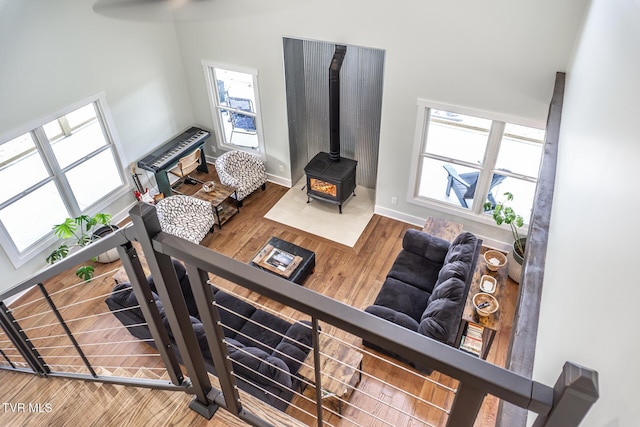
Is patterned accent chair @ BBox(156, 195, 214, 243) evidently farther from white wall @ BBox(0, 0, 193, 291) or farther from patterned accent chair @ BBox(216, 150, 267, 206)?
white wall @ BBox(0, 0, 193, 291)

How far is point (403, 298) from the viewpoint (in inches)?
206

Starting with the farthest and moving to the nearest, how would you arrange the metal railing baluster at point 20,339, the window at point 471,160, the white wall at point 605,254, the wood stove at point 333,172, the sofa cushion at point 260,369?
the wood stove at point 333,172, the window at point 471,160, the sofa cushion at point 260,369, the metal railing baluster at point 20,339, the white wall at point 605,254

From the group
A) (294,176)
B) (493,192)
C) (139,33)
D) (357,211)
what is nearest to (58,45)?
(139,33)

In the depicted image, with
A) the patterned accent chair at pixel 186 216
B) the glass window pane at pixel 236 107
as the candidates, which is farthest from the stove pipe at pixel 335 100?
the patterned accent chair at pixel 186 216

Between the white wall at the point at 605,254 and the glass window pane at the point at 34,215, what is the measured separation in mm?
6182

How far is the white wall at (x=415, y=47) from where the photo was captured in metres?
4.77

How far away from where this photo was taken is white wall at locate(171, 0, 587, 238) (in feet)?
15.7

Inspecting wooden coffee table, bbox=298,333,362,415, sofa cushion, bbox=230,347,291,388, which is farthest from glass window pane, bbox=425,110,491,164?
sofa cushion, bbox=230,347,291,388

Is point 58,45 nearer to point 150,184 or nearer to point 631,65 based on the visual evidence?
point 150,184

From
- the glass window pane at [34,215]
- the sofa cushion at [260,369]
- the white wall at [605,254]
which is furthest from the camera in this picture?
the glass window pane at [34,215]

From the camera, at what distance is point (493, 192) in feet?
20.2

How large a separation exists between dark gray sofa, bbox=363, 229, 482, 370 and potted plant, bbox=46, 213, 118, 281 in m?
3.71

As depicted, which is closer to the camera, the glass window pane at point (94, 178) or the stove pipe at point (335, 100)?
the stove pipe at point (335, 100)

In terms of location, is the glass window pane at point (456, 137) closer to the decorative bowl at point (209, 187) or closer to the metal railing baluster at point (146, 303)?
the decorative bowl at point (209, 187)
